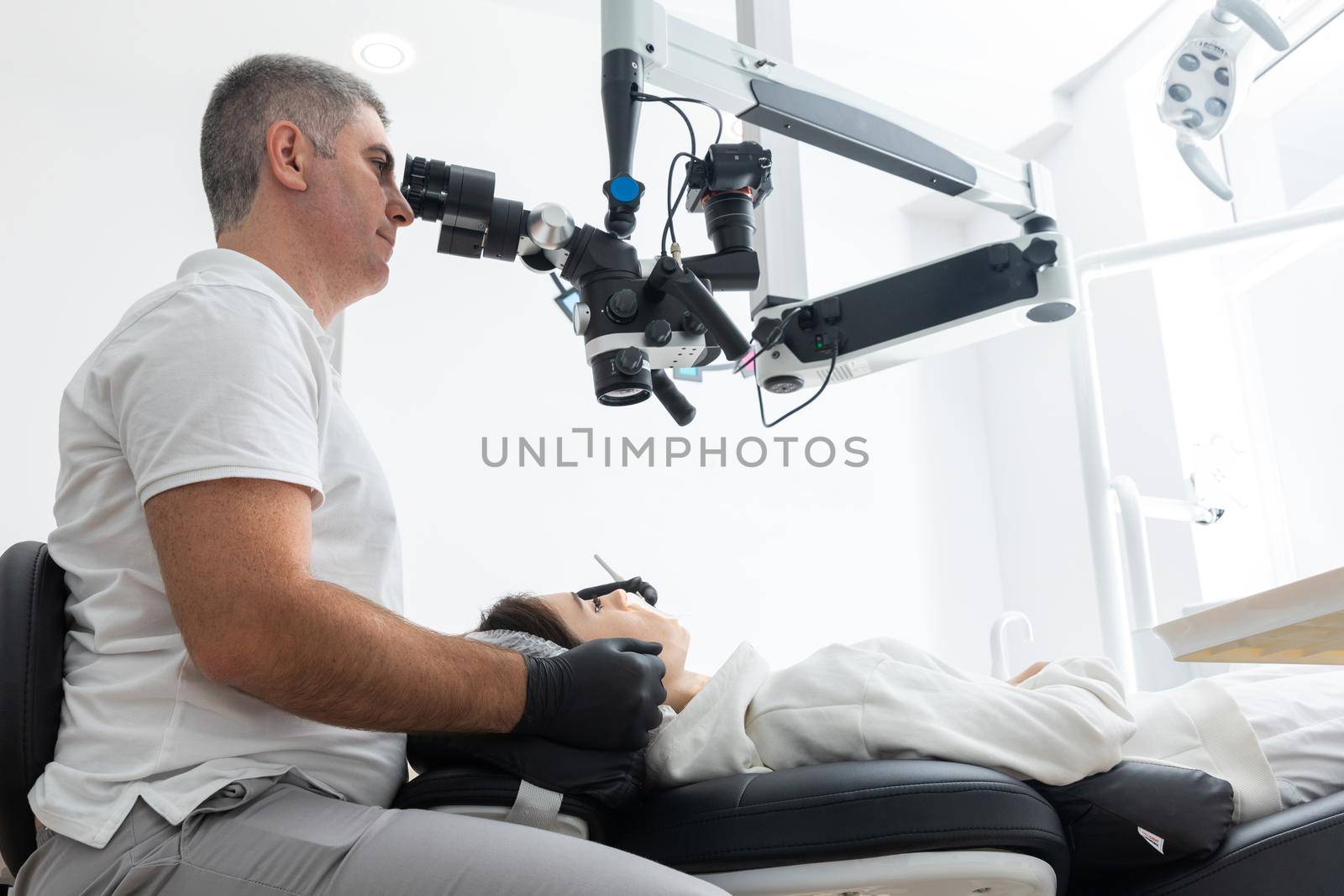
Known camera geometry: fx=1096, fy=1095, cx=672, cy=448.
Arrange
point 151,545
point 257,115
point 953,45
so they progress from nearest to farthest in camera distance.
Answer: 1. point 151,545
2. point 257,115
3. point 953,45

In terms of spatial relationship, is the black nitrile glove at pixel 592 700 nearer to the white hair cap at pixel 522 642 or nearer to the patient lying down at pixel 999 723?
the patient lying down at pixel 999 723

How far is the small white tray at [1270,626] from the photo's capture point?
620mm

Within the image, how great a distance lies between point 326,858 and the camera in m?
0.84

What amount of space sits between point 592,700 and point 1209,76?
148 cm

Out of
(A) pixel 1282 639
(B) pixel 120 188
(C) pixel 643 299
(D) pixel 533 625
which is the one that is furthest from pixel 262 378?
(B) pixel 120 188

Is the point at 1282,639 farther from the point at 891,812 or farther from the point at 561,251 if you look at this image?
the point at 561,251

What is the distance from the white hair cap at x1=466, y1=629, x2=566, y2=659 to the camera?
4.04ft

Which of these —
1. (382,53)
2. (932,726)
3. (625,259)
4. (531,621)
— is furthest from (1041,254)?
(382,53)

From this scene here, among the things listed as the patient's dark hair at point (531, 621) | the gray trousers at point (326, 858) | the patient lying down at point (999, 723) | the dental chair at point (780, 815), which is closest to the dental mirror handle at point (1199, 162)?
the patient lying down at point (999, 723)

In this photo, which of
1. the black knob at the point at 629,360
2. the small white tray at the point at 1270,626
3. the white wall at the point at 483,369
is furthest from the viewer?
the white wall at the point at 483,369

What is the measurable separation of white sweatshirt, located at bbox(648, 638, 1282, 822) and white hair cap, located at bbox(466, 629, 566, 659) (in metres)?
0.17

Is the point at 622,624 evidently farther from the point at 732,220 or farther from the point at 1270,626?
the point at 1270,626

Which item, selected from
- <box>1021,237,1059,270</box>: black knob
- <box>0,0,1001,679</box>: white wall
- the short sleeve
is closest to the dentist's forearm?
the short sleeve

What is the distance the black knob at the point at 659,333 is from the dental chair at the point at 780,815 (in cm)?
42
